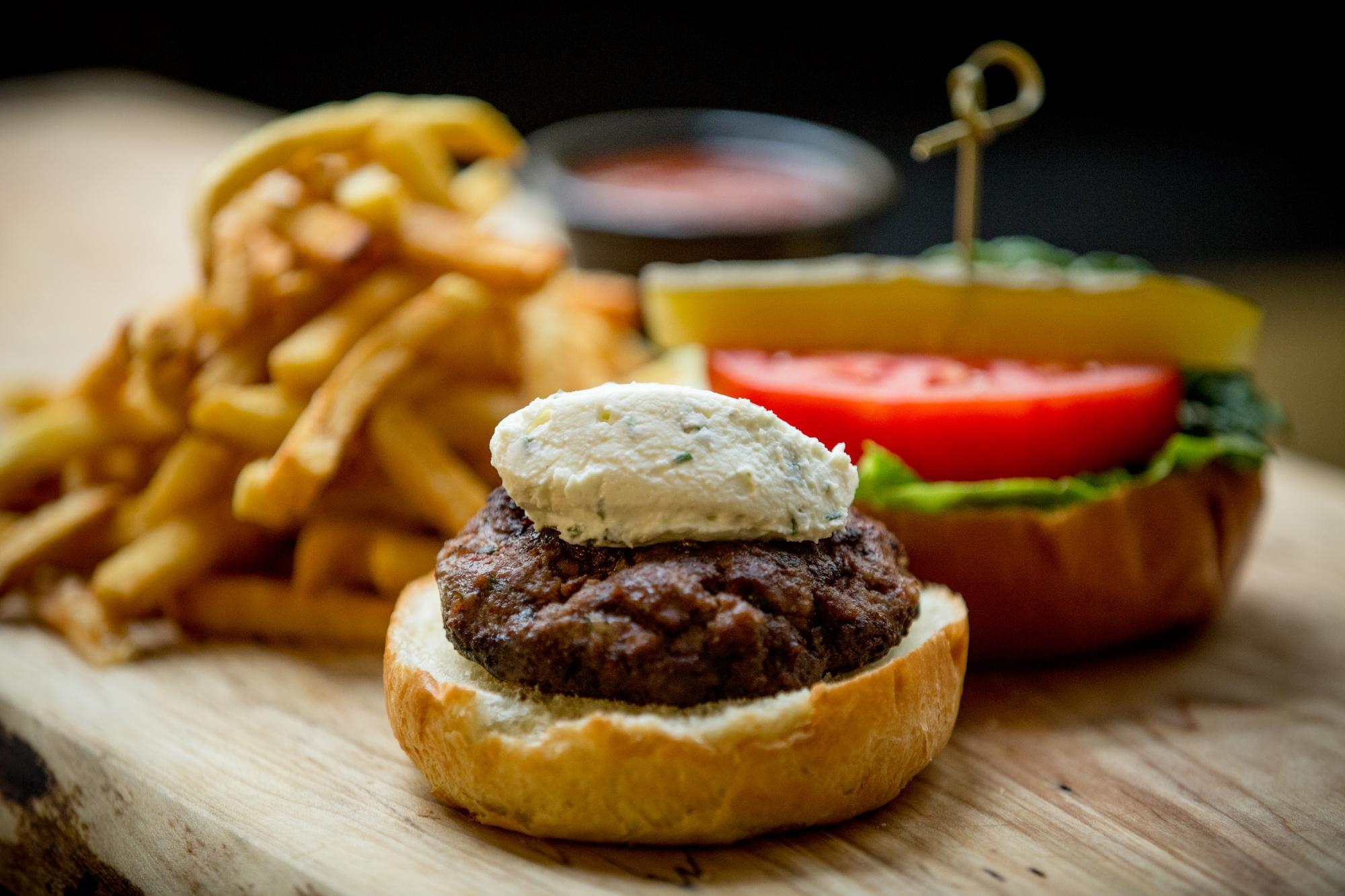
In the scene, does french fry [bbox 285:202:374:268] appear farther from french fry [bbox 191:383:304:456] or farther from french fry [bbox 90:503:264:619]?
french fry [bbox 90:503:264:619]

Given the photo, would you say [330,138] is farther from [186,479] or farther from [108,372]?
[186,479]

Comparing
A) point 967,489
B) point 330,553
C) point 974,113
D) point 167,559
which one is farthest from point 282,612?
point 974,113

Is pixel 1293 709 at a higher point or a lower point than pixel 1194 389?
lower

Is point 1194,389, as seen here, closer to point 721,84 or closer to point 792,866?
point 792,866

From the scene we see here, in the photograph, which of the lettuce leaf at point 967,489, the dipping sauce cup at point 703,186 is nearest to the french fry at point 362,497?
the lettuce leaf at point 967,489

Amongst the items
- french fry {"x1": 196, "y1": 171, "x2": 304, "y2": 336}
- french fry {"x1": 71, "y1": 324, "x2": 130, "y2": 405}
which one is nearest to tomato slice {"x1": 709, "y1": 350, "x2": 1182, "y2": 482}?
french fry {"x1": 196, "y1": 171, "x2": 304, "y2": 336}

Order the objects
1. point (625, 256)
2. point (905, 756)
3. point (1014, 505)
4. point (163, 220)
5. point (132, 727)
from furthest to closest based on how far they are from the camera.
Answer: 1. point (163, 220)
2. point (625, 256)
3. point (1014, 505)
4. point (132, 727)
5. point (905, 756)

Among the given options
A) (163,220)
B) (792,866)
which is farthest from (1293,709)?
(163,220)
